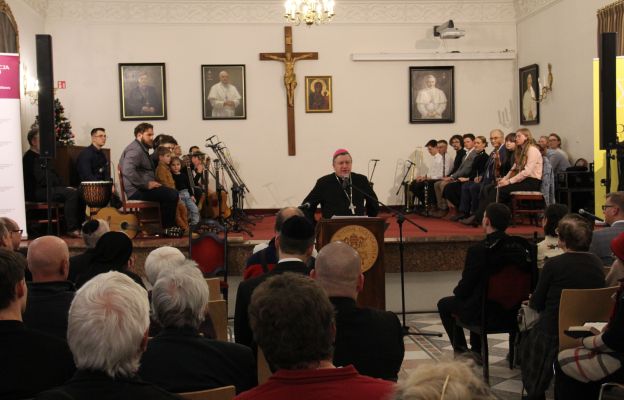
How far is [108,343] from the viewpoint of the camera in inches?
78.4

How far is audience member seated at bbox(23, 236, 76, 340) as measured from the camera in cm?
336

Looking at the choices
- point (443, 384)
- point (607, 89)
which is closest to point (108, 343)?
point (443, 384)

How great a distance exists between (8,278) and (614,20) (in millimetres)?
10141

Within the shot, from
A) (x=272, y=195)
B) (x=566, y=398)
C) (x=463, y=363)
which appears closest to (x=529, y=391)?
(x=566, y=398)

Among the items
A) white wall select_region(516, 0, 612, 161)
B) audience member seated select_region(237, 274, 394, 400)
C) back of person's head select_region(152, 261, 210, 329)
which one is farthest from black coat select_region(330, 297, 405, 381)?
white wall select_region(516, 0, 612, 161)

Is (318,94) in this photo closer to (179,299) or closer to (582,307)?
(582,307)

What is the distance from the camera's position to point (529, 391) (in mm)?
4387

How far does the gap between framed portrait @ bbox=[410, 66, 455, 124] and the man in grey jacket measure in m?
6.62

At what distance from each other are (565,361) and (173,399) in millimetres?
2353

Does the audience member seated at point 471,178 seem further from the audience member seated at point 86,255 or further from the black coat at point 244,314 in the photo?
the black coat at point 244,314

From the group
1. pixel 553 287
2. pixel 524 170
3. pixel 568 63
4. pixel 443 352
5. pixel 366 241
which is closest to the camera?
pixel 553 287

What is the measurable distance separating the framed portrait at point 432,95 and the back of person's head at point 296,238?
10713 mm

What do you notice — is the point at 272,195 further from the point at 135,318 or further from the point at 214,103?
the point at 135,318

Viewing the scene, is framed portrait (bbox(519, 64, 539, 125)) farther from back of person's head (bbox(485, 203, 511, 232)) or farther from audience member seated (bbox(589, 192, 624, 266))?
back of person's head (bbox(485, 203, 511, 232))
